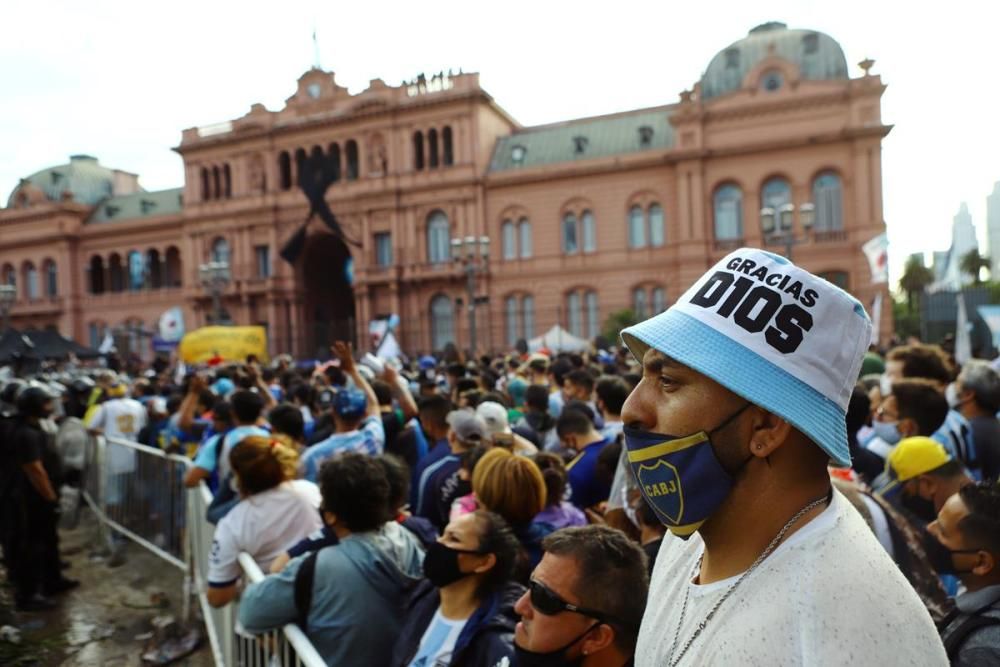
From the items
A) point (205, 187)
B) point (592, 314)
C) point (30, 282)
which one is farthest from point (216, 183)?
point (592, 314)

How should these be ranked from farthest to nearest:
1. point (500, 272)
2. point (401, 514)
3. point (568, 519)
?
point (500, 272), point (401, 514), point (568, 519)

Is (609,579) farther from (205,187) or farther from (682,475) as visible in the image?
(205,187)

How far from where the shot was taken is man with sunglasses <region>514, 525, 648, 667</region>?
2092mm

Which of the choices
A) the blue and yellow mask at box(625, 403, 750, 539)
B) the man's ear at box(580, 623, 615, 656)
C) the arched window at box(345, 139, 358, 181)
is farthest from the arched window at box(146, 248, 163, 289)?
the blue and yellow mask at box(625, 403, 750, 539)

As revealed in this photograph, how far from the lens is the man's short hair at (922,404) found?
4.42 metres

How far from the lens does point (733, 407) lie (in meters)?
1.36

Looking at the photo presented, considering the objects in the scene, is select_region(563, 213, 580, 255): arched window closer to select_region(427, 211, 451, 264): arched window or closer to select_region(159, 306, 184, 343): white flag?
select_region(427, 211, 451, 264): arched window

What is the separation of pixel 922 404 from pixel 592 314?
2904cm

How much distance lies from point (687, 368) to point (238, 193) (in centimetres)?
4152

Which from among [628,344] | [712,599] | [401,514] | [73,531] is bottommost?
[73,531]

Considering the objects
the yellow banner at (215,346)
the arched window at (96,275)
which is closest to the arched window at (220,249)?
the arched window at (96,275)

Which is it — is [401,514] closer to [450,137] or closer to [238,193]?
[450,137]

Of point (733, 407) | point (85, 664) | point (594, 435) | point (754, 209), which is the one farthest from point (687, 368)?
point (754, 209)

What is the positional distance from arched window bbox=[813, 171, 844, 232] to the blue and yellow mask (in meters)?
31.5
